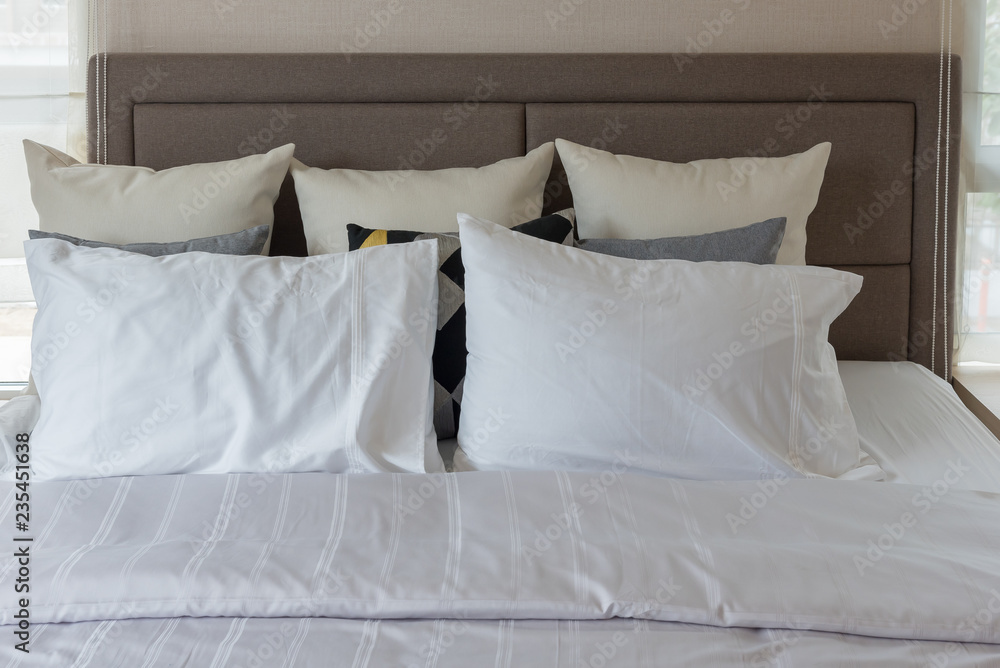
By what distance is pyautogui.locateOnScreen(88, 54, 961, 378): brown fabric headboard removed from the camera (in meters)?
1.91

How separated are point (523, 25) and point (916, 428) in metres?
1.28

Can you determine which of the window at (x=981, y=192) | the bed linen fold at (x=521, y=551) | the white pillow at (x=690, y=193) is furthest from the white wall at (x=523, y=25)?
the bed linen fold at (x=521, y=551)

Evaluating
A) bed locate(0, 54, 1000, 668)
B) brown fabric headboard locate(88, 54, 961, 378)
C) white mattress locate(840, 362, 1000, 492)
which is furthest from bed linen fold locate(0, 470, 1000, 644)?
brown fabric headboard locate(88, 54, 961, 378)

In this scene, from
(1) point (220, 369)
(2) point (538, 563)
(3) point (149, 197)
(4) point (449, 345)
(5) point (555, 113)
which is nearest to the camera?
(2) point (538, 563)

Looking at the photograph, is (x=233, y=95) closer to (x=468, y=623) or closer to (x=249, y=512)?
(x=249, y=512)

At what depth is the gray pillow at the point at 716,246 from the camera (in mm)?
1604

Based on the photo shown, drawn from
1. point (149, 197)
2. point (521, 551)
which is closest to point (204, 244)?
point (149, 197)

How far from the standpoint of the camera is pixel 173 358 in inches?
51.2

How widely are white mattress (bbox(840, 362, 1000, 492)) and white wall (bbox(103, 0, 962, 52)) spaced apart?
83 centimetres

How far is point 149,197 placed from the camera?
169cm

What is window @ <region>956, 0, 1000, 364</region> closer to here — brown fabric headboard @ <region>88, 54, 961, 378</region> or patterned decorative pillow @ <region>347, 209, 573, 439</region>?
brown fabric headboard @ <region>88, 54, 961, 378</region>

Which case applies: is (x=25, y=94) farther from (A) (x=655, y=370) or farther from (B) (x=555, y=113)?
(A) (x=655, y=370)

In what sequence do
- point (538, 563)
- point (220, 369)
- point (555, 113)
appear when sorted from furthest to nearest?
point (555, 113), point (220, 369), point (538, 563)

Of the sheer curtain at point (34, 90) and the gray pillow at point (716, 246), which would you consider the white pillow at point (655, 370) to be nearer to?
the gray pillow at point (716, 246)
